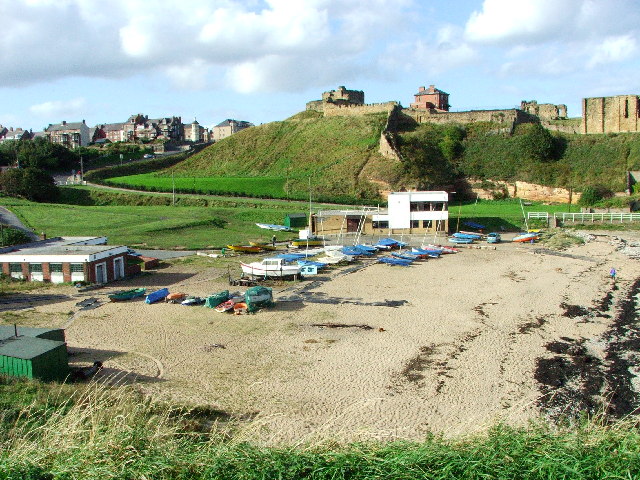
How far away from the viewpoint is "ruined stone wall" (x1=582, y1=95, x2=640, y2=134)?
65.5m

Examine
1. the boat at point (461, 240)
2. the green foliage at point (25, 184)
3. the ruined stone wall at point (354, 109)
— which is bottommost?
the boat at point (461, 240)

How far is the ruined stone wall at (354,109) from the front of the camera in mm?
75350

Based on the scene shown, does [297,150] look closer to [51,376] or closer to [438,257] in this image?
[438,257]

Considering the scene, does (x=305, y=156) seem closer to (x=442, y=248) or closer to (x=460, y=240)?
(x=460, y=240)

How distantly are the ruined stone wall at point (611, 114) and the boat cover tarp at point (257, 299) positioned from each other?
57420 millimetres

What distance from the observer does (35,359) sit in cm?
1544

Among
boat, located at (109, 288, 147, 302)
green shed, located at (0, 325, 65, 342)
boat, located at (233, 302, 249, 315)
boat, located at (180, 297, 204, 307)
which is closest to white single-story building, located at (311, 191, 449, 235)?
boat, located at (109, 288, 147, 302)

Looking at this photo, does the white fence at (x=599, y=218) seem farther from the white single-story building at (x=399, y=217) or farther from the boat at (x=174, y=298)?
the boat at (x=174, y=298)

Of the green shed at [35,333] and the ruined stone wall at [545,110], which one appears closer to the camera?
the green shed at [35,333]

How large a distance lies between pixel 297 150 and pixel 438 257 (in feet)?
131

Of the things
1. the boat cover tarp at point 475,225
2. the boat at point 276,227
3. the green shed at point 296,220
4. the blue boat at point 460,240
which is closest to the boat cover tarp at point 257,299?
the blue boat at point 460,240

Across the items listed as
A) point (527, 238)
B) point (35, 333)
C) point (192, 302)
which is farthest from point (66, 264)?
point (527, 238)

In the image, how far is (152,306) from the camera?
25.1 m

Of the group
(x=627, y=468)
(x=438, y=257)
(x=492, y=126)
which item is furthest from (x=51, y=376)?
(x=492, y=126)
